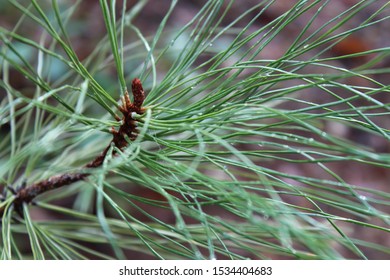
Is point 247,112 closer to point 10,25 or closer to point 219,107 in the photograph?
point 219,107

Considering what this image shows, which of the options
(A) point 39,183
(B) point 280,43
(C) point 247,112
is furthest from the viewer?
(B) point 280,43

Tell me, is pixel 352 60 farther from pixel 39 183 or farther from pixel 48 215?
pixel 39 183

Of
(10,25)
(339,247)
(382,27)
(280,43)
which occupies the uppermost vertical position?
(382,27)

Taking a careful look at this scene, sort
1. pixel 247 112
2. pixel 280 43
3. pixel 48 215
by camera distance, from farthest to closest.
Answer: pixel 280 43
pixel 48 215
pixel 247 112

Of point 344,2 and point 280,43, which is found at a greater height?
point 344,2
